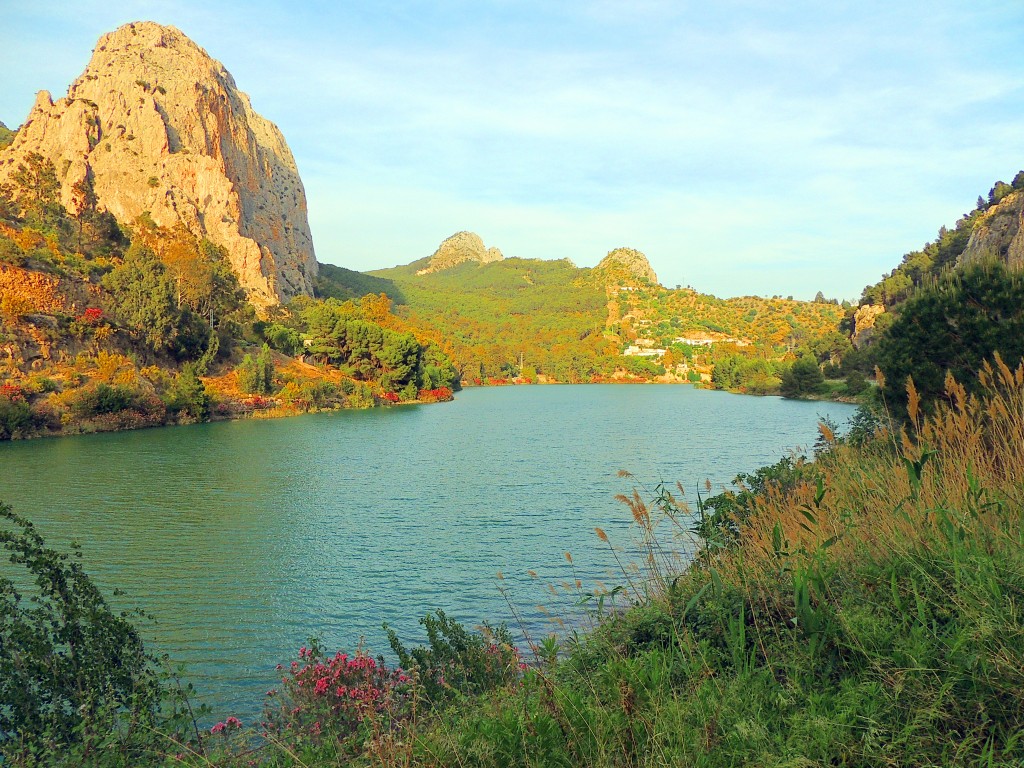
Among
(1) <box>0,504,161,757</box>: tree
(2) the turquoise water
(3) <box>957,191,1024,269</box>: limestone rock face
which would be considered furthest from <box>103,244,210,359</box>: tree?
(3) <box>957,191,1024,269</box>: limestone rock face

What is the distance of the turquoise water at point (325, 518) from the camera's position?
424 inches

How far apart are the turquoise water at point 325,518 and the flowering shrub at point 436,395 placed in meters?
30.4

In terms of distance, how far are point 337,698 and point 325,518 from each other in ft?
43.5

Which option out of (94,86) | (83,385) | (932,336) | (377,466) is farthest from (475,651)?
(94,86)

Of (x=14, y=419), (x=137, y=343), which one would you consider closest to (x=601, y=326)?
(x=137, y=343)

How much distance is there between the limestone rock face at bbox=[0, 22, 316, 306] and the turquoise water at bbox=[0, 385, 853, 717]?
62.5m

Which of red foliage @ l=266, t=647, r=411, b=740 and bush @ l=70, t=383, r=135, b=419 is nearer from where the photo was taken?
red foliage @ l=266, t=647, r=411, b=740

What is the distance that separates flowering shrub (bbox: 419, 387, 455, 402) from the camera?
231 feet

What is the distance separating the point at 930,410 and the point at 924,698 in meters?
12.0

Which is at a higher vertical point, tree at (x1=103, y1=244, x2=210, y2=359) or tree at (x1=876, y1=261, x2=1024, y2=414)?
tree at (x1=103, y1=244, x2=210, y2=359)

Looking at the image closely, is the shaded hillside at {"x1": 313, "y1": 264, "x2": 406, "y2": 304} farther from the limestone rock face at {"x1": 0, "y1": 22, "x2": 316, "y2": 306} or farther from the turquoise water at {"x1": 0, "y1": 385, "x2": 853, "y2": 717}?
the turquoise water at {"x1": 0, "y1": 385, "x2": 853, "y2": 717}

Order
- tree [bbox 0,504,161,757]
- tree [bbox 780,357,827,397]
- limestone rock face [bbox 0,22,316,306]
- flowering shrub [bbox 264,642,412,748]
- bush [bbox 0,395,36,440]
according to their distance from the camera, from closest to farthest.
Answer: tree [bbox 0,504,161,757]
flowering shrub [bbox 264,642,412,748]
bush [bbox 0,395,36,440]
tree [bbox 780,357,827,397]
limestone rock face [bbox 0,22,316,306]

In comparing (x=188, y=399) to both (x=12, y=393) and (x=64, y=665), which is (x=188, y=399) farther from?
(x=64, y=665)

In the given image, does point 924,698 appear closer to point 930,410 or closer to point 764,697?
point 764,697
